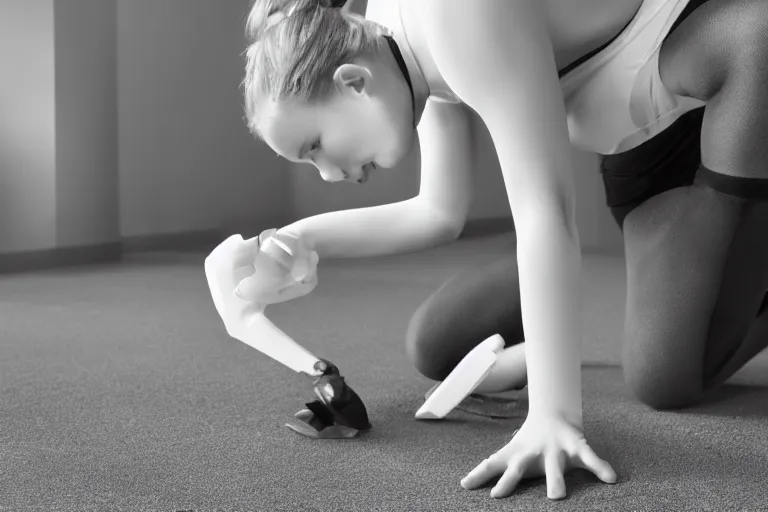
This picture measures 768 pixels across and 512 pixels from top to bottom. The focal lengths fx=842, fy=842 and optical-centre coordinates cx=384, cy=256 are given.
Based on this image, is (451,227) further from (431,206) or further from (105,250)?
(105,250)

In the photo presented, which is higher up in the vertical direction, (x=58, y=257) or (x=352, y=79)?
(x=352, y=79)

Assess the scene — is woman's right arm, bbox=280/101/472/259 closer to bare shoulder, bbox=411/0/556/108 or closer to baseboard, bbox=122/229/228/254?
bare shoulder, bbox=411/0/556/108

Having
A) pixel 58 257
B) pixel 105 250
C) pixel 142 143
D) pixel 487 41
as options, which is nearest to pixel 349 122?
pixel 487 41

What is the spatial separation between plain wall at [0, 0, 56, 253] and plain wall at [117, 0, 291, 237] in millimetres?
422

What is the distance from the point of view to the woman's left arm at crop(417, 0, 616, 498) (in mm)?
816

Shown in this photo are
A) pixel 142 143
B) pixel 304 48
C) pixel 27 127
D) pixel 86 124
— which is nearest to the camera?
pixel 304 48

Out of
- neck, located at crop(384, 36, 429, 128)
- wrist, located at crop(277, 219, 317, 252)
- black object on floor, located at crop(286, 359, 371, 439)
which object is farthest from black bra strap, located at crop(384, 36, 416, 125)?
black object on floor, located at crop(286, 359, 371, 439)

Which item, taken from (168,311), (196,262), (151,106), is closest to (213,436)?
(168,311)

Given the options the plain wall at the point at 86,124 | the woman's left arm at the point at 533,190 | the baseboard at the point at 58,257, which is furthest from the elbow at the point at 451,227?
the plain wall at the point at 86,124

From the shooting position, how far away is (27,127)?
305 cm

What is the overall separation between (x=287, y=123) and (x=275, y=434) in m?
0.38

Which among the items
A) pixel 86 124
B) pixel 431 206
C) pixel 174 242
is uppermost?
pixel 431 206

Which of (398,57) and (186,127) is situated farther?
(186,127)

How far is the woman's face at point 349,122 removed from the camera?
0.94m
